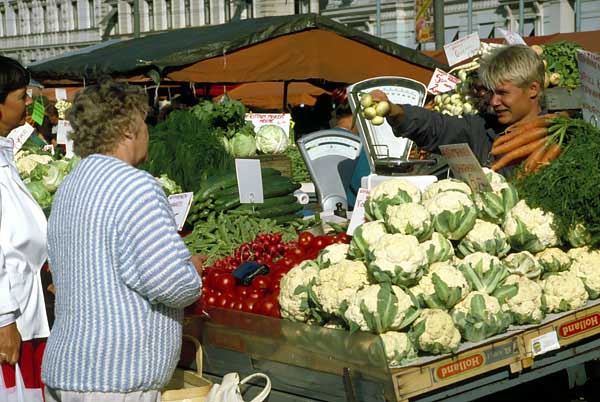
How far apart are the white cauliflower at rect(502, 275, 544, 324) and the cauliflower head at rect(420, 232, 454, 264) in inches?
10.7

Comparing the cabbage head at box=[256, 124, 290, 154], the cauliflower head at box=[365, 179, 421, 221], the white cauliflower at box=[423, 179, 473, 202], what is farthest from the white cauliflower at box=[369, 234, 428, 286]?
the cabbage head at box=[256, 124, 290, 154]

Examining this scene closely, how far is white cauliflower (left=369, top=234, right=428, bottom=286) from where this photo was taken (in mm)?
3807

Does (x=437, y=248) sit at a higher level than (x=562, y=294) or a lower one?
higher

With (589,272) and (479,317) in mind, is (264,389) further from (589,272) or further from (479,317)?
(589,272)

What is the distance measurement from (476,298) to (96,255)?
154 centimetres

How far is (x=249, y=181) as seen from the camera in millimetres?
6219

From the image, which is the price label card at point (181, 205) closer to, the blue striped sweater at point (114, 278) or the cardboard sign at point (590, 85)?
the blue striped sweater at point (114, 278)

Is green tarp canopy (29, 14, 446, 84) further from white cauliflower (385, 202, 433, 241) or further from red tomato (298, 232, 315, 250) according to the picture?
white cauliflower (385, 202, 433, 241)

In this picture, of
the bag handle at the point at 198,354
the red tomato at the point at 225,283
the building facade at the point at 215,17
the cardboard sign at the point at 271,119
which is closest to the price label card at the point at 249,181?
the red tomato at the point at 225,283

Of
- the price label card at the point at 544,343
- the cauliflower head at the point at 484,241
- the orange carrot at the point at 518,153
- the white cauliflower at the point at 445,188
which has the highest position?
the orange carrot at the point at 518,153

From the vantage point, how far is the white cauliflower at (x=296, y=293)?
412 cm

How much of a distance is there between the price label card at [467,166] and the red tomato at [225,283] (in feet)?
3.99

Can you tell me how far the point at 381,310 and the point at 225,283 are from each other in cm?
124

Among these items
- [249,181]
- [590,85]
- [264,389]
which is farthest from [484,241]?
[249,181]
